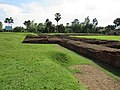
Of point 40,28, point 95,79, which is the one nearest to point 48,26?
point 40,28

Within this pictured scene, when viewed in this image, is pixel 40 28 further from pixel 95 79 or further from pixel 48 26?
pixel 95 79

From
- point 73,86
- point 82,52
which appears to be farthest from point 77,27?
point 73,86

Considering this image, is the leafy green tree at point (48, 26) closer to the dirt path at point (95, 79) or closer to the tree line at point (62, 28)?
the tree line at point (62, 28)

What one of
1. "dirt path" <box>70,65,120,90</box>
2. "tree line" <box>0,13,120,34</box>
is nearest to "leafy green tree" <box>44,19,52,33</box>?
"tree line" <box>0,13,120,34</box>

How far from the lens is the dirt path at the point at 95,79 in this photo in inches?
359

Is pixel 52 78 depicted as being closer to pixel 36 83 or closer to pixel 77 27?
pixel 36 83

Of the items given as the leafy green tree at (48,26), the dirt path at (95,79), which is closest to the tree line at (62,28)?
the leafy green tree at (48,26)

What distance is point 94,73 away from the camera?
1125 centimetres

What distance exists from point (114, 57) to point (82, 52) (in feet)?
17.1

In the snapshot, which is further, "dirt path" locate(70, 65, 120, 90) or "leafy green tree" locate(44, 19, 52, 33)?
"leafy green tree" locate(44, 19, 52, 33)

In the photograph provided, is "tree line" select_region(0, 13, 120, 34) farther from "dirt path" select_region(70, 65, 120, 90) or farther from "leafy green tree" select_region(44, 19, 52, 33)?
"dirt path" select_region(70, 65, 120, 90)

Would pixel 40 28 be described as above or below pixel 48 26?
below

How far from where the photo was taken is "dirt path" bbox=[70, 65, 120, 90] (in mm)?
9108

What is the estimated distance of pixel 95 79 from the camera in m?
10.2
